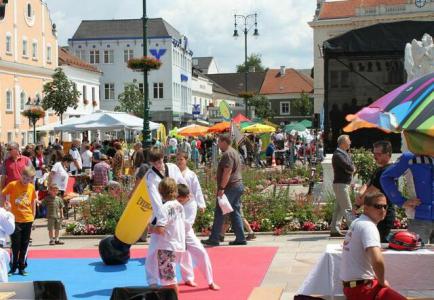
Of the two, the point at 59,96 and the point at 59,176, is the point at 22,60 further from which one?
the point at 59,176

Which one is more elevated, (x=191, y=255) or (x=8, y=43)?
(x=8, y=43)

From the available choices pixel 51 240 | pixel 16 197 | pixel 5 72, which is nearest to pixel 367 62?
pixel 51 240

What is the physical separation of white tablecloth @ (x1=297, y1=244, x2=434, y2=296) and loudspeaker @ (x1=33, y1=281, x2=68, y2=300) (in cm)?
231

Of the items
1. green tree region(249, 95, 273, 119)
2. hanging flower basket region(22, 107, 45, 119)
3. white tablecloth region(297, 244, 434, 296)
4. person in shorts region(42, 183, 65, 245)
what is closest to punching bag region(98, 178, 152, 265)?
person in shorts region(42, 183, 65, 245)

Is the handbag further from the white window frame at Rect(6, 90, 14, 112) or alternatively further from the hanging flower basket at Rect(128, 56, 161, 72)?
the white window frame at Rect(6, 90, 14, 112)

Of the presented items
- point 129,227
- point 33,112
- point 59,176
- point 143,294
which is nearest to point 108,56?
point 33,112

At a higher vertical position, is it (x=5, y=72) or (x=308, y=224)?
(x=5, y=72)

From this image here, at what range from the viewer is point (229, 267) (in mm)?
11234

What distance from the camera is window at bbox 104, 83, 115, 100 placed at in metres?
79.9

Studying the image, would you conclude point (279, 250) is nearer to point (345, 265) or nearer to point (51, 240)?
point (51, 240)

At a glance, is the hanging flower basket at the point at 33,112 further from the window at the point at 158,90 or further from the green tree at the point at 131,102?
the window at the point at 158,90

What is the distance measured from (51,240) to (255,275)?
511 centimetres

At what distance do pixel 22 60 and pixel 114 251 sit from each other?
45.2m

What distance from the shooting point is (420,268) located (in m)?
7.09
